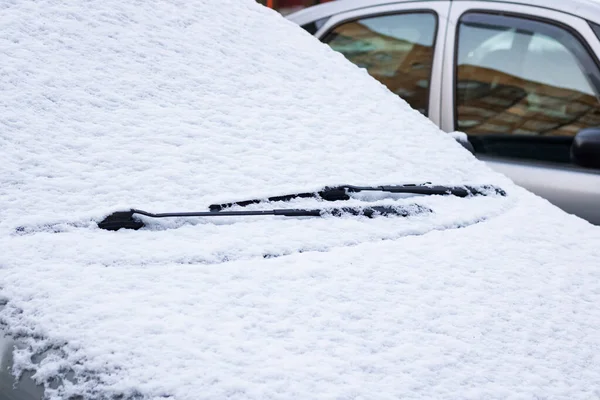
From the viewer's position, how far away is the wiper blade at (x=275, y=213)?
4.43 ft

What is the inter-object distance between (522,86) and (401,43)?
2.14 ft

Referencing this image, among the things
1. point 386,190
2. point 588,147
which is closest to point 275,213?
point 386,190

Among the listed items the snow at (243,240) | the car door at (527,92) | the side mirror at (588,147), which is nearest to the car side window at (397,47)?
the car door at (527,92)

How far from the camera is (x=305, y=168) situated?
5.53 feet

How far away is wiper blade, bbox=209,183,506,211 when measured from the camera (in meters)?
1.55

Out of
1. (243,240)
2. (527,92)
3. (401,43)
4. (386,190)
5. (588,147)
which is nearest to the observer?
(243,240)

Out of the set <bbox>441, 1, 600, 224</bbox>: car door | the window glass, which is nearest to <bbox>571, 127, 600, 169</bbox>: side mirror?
<bbox>441, 1, 600, 224</bbox>: car door

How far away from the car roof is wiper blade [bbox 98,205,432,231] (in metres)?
1.60

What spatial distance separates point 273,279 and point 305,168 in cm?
47

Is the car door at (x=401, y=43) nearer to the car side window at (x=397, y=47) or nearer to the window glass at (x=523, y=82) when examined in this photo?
the car side window at (x=397, y=47)

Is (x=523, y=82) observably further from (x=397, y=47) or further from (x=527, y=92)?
(x=397, y=47)

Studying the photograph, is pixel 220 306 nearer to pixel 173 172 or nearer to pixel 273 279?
pixel 273 279

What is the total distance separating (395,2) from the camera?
3453 mm

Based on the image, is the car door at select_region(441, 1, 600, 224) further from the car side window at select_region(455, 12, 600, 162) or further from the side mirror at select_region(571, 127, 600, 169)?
the side mirror at select_region(571, 127, 600, 169)
